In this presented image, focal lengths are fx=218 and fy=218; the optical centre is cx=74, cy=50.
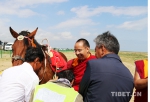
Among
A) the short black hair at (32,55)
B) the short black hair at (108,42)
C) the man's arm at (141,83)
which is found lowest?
the man's arm at (141,83)

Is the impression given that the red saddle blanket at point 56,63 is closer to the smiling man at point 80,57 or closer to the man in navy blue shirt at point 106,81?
the smiling man at point 80,57

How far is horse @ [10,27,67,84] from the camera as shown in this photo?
15.5ft

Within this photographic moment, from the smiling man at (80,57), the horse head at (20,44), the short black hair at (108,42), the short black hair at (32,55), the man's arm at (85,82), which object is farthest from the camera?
the horse head at (20,44)

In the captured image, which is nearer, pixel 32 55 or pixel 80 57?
pixel 32 55

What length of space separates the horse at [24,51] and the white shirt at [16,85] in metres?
1.88

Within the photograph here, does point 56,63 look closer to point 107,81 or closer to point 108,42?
point 108,42

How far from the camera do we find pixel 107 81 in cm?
237

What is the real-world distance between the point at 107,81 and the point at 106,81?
0.01 meters

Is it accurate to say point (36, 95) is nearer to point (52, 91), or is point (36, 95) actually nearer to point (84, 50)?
point (52, 91)

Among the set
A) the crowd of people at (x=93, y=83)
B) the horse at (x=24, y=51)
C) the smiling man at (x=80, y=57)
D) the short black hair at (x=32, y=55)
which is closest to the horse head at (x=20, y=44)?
the horse at (x=24, y=51)

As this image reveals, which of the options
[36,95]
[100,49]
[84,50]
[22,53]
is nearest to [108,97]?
[100,49]

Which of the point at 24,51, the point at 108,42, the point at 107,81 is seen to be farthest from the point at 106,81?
the point at 24,51

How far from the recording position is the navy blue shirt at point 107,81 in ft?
7.80

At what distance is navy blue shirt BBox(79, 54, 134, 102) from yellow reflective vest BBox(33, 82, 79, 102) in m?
0.22
